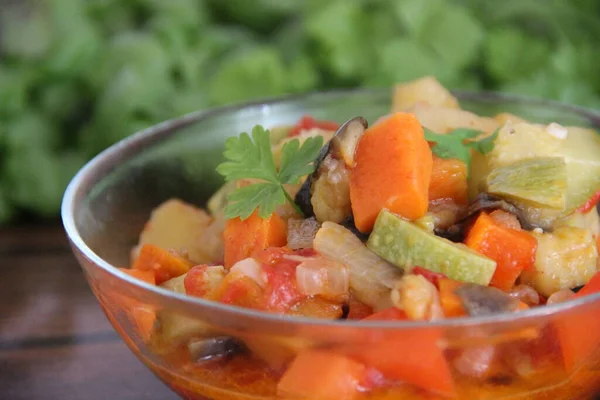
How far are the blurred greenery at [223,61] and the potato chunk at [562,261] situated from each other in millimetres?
1272

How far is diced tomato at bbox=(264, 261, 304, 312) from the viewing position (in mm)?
1062

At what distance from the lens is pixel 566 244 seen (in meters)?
1.21

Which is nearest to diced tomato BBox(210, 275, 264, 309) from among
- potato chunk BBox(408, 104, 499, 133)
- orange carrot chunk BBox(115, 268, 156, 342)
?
orange carrot chunk BBox(115, 268, 156, 342)

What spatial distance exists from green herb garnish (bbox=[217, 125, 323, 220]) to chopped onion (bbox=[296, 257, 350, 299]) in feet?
0.66

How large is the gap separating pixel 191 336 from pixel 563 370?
1.67 feet

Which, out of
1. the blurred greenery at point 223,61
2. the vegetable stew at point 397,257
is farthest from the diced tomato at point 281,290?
the blurred greenery at point 223,61

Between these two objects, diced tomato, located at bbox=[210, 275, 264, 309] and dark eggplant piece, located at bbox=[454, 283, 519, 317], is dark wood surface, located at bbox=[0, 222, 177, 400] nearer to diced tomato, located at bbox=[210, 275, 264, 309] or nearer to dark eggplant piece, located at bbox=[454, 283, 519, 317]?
diced tomato, located at bbox=[210, 275, 264, 309]

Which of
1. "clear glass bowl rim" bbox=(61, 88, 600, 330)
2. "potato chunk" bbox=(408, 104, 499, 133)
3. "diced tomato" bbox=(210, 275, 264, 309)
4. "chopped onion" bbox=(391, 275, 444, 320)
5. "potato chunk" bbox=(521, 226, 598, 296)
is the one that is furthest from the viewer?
"potato chunk" bbox=(408, 104, 499, 133)

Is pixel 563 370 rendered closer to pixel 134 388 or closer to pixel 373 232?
pixel 373 232

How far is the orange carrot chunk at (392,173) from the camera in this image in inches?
45.2

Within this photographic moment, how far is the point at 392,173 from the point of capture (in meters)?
1.16

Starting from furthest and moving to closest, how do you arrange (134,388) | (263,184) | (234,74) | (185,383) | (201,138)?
(234,74)
(201,138)
(134,388)
(263,184)
(185,383)

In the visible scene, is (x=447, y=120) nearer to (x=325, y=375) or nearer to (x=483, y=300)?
(x=483, y=300)

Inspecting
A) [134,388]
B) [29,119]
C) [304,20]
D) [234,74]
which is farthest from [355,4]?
[134,388]
